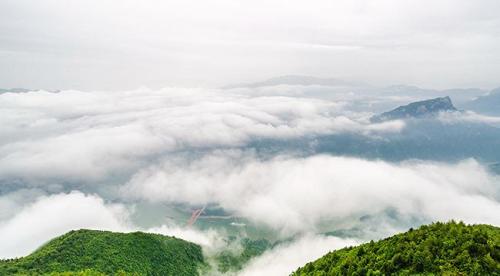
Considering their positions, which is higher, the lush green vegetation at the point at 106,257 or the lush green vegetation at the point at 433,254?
the lush green vegetation at the point at 433,254

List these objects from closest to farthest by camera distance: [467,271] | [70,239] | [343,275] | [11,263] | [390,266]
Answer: [467,271]
[390,266]
[343,275]
[11,263]
[70,239]

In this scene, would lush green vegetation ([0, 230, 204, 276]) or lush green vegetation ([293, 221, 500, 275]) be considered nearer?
lush green vegetation ([293, 221, 500, 275])

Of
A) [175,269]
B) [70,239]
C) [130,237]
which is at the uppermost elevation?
[70,239]

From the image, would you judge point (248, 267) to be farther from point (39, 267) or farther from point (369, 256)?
point (369, 256)

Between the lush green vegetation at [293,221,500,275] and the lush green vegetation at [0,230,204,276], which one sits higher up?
the lush green vegetation at [293,221,500,275]

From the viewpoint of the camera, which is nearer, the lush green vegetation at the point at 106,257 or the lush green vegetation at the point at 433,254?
the lush green vegetation at the point at 433,254

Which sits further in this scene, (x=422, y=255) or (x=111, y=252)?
(x=111, y=252)

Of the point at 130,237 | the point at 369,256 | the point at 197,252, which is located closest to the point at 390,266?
the point at 369,256
